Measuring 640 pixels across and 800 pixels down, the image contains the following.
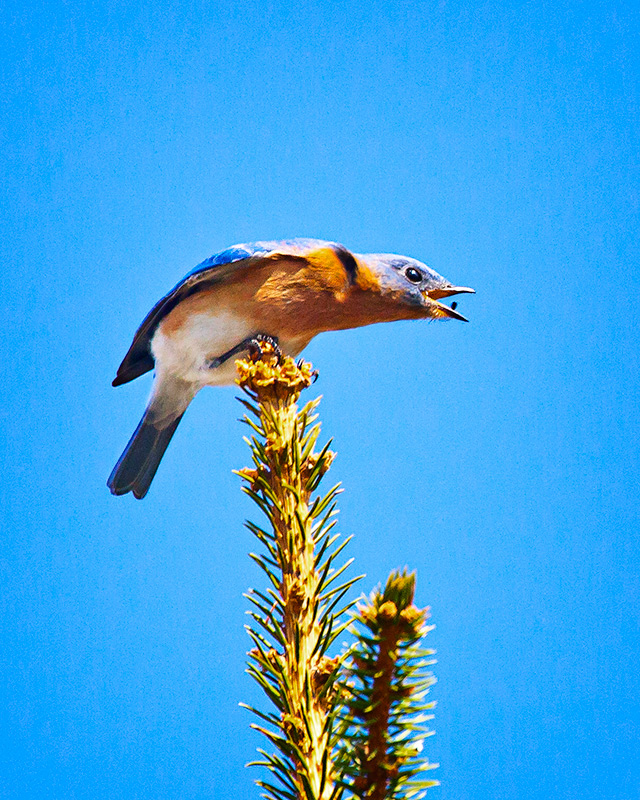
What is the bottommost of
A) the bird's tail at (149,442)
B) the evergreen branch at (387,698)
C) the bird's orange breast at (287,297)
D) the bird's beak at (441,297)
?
the evergreen branch at (387,698)

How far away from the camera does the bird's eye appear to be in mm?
5754

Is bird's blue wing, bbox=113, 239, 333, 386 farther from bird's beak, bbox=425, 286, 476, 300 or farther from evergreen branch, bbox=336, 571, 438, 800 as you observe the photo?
evergreen branch, bbox=336, 571, 438, 800

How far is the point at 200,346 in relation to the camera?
5125 millimetres

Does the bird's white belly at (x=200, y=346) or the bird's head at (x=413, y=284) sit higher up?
the bird's head at (x=413, y=284)

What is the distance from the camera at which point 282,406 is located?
2.53m

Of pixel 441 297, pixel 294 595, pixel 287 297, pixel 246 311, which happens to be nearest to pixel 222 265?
pixel 246 311

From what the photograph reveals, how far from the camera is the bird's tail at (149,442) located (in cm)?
556

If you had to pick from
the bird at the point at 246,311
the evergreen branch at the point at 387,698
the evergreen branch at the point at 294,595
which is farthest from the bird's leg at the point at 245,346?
the evergreen branch at the point at 387,698

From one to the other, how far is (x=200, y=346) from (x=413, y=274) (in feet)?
5.28

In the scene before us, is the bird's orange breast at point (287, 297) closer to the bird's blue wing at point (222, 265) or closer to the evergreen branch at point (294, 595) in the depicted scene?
the bird's blue wing at point (222, 265)

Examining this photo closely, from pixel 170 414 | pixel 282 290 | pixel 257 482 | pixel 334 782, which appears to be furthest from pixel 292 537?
pixel 170 414

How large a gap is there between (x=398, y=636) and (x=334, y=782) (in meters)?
0.31

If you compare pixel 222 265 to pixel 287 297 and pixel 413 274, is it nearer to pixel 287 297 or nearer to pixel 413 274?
pixel 287 297

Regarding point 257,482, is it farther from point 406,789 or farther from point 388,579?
Answer: point 406,789
